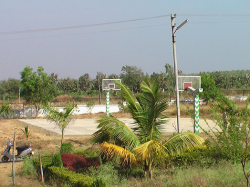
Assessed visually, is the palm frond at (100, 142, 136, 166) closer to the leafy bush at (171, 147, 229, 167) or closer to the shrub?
the shrub

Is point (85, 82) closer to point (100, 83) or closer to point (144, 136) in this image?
point (100, 83)

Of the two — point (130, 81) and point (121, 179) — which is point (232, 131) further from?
point (130, 81)

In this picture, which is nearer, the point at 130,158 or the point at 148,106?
the point at 130,158

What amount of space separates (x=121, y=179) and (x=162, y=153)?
1.56 meters

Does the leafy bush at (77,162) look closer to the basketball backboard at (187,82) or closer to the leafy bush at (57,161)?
the leafy bush at (57,161)

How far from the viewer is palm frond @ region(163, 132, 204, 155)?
9.35m

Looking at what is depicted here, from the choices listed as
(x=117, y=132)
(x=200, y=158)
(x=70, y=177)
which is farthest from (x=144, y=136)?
(x=70, y=177)

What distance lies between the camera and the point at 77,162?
34.2 ft

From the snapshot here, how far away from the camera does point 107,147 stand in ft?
28.9

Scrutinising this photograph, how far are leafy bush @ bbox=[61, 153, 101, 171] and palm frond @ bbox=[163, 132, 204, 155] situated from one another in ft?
8.15

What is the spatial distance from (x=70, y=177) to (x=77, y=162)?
2138mm

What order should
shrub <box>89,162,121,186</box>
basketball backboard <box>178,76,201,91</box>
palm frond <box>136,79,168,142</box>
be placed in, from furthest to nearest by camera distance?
basketball backboard <box>178,76,201,91</box>, palm frond <box>136,79,168,142</box>, shrub <box>89,162,121,186</box>

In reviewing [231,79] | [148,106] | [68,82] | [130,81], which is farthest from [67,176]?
[231,79]

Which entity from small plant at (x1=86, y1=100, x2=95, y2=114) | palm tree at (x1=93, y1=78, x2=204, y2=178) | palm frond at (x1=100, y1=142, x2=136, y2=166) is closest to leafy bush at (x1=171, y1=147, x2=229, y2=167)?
palm tree at (x1=93, y1=78, x2=204, y2=178)
